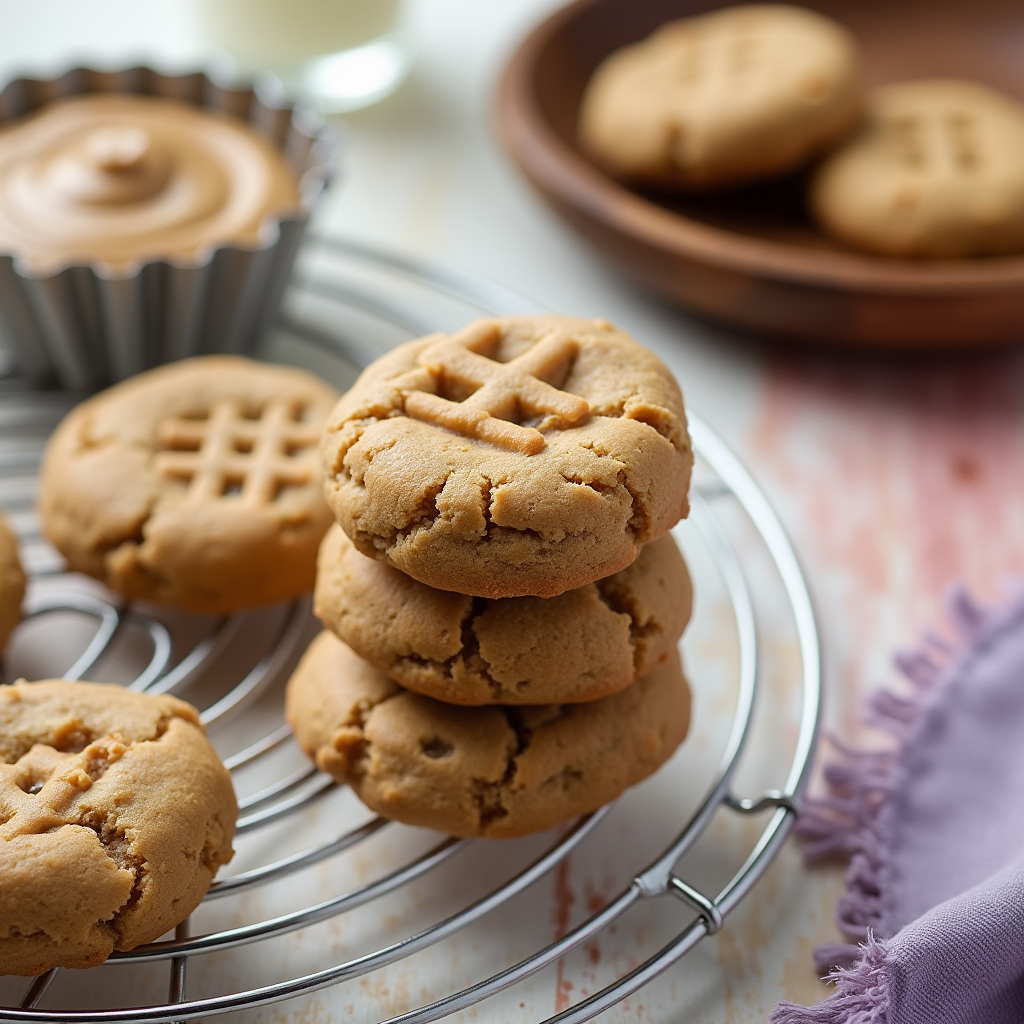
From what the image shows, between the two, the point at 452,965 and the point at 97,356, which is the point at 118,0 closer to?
the point at 97,356

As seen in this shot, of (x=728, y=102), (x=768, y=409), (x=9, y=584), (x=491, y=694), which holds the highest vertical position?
(x=728, y=102)

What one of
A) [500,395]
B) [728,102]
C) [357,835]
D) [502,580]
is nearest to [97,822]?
[357,835]

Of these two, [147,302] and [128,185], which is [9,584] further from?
[128,185]

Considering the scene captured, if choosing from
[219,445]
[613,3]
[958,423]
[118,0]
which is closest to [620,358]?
[219,445]

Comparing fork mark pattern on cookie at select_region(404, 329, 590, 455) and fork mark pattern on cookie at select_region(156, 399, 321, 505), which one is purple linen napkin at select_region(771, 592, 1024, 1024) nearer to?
fork mark pattern on cookie at select_region(404, 329, 590, 455)

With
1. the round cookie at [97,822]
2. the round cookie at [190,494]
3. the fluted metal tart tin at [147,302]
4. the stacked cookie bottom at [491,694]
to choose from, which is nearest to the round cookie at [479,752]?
the stacked cookie bottom at [491,694]

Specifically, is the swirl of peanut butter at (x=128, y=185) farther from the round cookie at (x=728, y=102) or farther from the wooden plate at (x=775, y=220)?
the round cookie at (x=728, y=102)
